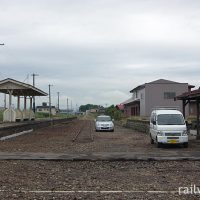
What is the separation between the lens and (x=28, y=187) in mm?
11031

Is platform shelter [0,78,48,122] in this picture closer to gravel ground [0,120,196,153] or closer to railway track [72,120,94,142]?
railway track [72,120,94,142]

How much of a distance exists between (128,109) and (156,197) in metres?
106

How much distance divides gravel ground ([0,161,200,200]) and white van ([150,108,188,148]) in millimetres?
6480

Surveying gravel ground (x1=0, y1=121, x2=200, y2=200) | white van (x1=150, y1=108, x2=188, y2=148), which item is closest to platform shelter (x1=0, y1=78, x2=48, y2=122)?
white van (x1=150, y1=108, x2=188, y2=148)

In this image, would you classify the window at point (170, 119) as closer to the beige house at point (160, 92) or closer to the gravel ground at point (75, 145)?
the gravel ground at point (75, 145)

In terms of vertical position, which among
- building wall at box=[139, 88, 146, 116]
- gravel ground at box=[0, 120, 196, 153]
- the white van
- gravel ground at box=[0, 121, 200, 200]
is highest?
building wall at box=[139, 88, 146, 116]

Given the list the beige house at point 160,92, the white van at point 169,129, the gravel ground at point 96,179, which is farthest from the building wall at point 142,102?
the gravel ground at point 96,179

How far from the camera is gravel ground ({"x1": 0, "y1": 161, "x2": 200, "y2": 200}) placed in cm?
1011

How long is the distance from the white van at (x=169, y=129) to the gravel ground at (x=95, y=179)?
6.48 m

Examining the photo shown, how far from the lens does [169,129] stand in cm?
2288

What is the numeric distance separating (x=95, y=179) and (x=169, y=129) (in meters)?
11.1

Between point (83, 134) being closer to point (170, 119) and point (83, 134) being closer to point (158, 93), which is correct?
point (170, 119)

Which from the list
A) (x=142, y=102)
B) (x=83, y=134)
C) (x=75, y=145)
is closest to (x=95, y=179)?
(x=75, y=145)

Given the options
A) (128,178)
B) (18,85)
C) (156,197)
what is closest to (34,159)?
(128,178)
